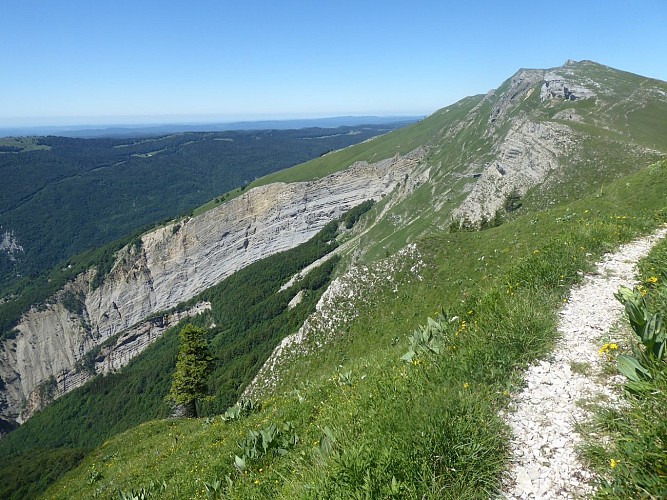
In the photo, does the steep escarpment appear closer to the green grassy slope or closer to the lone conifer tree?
the green grassy slope

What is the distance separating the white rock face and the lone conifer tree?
5744 inches

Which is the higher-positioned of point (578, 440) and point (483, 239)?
point (578, 440)

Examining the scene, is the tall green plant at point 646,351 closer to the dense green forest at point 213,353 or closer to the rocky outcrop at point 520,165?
the rocky outcrop at point 520,165

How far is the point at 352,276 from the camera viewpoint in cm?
3309

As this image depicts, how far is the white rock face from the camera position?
180 metres

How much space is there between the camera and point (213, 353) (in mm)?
107688

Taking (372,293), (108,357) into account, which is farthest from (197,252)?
(372,293)

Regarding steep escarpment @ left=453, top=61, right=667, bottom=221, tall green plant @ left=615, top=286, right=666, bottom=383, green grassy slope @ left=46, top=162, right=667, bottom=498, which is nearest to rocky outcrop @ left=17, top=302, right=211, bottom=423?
steep escarpment @ left=453, top=61, right=667, bottom=221

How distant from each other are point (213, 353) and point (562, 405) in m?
114

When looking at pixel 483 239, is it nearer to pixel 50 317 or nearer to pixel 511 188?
pixel 511 188

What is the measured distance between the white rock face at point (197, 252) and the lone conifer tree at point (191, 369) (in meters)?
146

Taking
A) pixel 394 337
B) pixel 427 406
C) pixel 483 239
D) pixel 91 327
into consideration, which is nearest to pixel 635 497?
pixel 427 406

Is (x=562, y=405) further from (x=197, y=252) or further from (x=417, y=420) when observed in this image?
(x=197, y=252)

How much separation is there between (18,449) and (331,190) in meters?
169
